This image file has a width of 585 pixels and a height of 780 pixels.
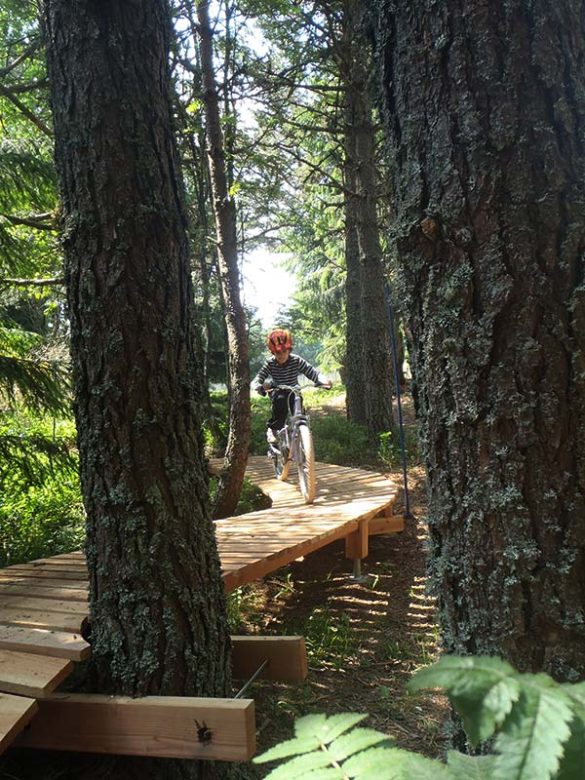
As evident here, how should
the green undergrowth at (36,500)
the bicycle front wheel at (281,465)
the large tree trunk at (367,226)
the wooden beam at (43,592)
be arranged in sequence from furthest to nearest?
the large tree trunk at (367,226), the bicycle front wheel at (281,465), the green undergrowth at (36,500), the wooden beam at (43,592)

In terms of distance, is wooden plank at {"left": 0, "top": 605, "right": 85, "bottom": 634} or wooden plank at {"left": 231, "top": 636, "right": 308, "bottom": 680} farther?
wooden plank at {"left": 231, "top": 636, "right": 308, "bottom": 680}

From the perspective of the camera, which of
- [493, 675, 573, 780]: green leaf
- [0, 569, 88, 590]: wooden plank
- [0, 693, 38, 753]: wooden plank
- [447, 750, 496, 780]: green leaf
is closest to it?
[493, 675, 573, 780]: green leaf

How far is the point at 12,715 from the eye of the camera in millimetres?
2354

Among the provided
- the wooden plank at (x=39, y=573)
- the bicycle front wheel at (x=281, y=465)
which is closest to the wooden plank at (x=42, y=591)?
the wooden plank at (x=39, y=573)

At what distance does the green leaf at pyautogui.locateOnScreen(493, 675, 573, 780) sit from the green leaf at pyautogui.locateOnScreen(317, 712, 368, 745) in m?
0.28

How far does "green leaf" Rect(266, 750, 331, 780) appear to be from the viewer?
0.73 meters

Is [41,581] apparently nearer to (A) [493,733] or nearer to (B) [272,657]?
(B) [272,657]

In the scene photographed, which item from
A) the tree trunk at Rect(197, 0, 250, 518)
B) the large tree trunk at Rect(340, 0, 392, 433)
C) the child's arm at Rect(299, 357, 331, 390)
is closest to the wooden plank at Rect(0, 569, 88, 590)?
the tree trunk at Rect(197, 0, 250, 518)

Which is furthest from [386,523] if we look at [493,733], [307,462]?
[493,733]

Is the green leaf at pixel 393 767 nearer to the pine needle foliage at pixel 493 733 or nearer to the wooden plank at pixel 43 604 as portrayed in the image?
the pine needle foliage at pixel 493 733

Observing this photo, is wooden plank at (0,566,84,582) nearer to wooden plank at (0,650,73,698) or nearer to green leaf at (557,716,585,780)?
wooden plank at (0,650,73,698)

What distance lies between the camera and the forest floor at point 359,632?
363 cm

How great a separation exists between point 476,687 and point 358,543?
5210 mm

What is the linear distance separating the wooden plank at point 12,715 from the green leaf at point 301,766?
2.05 meters
